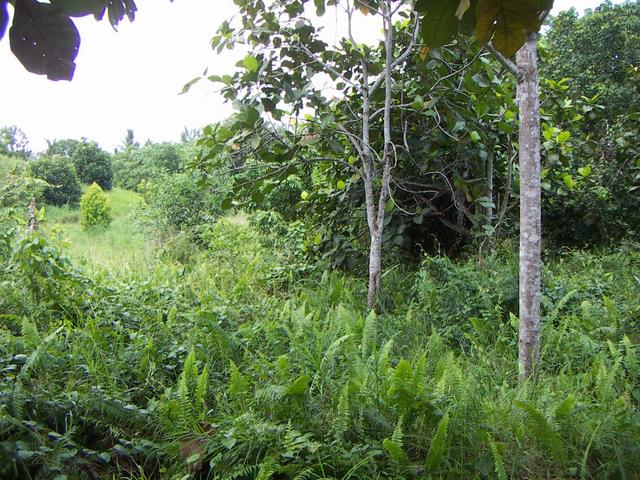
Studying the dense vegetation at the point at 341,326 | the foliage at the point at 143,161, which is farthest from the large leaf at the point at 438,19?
the foliage at the point at 143,161

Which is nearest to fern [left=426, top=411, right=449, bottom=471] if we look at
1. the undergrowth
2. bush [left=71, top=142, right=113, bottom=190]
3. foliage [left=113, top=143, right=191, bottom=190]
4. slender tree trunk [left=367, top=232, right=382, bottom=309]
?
the undergrowth

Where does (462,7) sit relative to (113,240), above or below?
below

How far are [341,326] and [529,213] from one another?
1346 millimetres

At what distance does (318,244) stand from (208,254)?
1.75 metres

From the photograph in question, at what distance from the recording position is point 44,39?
0.84m

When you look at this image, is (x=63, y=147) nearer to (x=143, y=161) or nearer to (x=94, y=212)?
(x=143, y=161)

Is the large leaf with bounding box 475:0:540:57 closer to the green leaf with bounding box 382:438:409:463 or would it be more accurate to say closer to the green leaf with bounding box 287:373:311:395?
the green leaf with bounding box 382:438:409:463

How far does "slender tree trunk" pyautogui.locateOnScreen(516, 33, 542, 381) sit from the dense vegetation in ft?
0.62

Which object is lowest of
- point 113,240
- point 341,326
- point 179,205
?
point 341,326

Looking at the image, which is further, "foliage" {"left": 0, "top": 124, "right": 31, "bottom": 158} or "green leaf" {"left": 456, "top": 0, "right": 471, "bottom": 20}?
"foliage" {"left": 0, "top": 124, "right": 31, "bottom": 158}

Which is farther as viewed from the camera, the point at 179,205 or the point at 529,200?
the point at 179,205

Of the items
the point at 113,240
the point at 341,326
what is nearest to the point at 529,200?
the point at 341,326

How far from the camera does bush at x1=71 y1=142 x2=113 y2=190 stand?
64.0ft

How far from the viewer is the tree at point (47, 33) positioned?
0.79 metres
